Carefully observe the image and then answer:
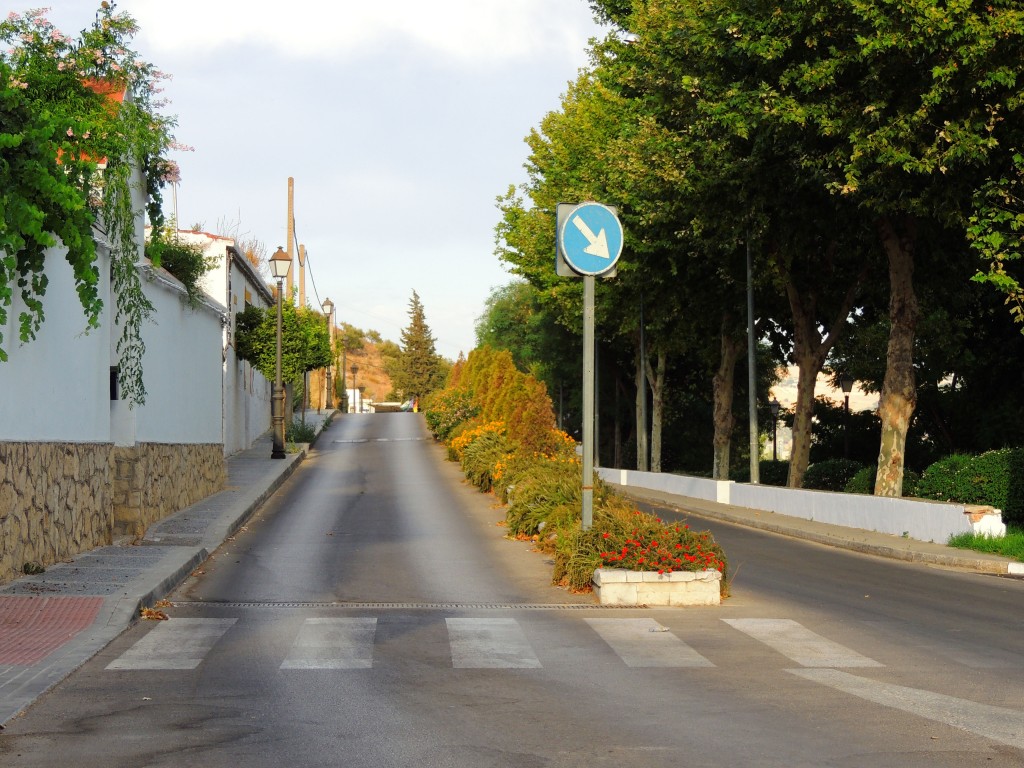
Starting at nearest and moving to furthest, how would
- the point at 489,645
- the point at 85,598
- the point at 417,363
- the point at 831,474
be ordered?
the point at 489,645 → the point at 85,598 → the point at 831,474 → the point at 417,363

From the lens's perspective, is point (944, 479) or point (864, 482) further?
point (864, 482)

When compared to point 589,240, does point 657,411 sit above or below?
below

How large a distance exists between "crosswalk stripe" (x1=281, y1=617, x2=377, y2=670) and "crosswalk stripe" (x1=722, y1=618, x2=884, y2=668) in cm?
333

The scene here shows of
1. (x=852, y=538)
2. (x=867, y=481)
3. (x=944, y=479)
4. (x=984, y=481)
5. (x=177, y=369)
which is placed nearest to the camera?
(x=852, y=538)

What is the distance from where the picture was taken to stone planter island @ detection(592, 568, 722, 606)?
41.6 ft

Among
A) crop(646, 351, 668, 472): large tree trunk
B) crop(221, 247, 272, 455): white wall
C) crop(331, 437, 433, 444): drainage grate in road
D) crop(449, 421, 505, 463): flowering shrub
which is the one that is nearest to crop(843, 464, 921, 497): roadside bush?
crop(449, 421, 505, 463): flowering shrub

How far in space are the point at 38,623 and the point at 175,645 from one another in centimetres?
151

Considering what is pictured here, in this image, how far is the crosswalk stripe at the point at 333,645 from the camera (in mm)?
9141

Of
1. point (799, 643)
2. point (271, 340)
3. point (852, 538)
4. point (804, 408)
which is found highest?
point (271, 340)

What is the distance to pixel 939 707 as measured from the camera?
758 centimetres

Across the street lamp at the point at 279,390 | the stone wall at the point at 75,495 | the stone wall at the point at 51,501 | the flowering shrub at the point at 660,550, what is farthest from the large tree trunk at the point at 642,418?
the flowering shrub at the point at 660,550

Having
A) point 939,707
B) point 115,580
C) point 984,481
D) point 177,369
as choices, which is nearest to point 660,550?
point 939,707

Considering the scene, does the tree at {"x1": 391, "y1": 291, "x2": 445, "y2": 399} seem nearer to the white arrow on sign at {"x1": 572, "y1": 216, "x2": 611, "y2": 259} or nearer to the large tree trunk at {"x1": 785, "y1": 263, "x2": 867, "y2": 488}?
the large tree trunk at {"x1": 785, "y1": 263, "x2": 867, "y2": 488}

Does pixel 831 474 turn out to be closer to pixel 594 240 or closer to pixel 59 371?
pixel 594 240
